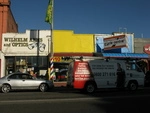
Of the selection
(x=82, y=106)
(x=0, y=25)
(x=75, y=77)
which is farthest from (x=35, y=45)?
(x=82, y=106)

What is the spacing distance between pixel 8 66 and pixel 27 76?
1027 cm

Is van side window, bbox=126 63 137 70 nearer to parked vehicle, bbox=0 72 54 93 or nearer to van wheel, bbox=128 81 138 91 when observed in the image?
van wheel, bbox=128 81 138 91

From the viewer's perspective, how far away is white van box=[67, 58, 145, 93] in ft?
67.2

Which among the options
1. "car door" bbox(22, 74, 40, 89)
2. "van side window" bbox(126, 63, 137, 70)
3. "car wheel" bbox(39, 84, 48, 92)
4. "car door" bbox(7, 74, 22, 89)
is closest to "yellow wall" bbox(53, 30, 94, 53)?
"car wheel" bbox(39, 84, 48, 92)

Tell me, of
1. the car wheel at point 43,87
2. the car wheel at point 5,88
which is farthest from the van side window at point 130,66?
the car wheel at point 5,88

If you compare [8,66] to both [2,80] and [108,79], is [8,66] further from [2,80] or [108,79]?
[108,79]

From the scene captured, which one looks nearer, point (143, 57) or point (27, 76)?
point (27, 76)

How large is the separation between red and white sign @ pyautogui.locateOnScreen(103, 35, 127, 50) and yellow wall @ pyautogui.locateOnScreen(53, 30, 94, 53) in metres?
1.83

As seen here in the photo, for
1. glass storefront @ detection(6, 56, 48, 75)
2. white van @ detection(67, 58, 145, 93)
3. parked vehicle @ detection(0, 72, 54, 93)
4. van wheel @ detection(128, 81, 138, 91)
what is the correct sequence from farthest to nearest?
glass storefront @ detection(6, 56, 48, 75), parked vehicle @ detection(0, 72, 54, 93), van wheel @ detection(128, 81, 138, 91), white van @ detection(67, 58, 145, 93)

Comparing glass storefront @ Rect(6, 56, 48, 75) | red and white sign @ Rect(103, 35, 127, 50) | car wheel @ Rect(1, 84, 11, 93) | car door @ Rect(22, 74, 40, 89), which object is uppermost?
red and white sign @ Rect(103, 35, 127, 50)

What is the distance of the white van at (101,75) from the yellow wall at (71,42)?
12518 mm

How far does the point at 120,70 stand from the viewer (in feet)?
70.8

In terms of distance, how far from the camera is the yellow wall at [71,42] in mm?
→ 34000

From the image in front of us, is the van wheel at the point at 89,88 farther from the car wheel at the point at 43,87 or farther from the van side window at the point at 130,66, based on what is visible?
the car wheel at the point at 43,87
